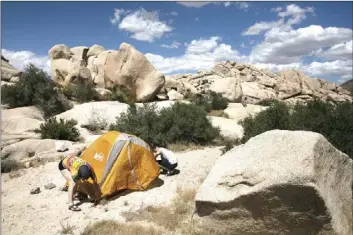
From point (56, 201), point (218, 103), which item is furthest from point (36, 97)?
point (218, 103)

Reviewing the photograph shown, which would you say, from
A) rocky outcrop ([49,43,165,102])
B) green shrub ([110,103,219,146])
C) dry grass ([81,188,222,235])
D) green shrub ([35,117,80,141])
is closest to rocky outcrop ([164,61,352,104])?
rocky outcrop ([49,43,165,102])

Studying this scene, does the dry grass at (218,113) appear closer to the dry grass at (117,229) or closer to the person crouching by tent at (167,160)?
the person crouching by tent at (167,160)

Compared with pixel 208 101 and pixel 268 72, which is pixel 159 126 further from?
pixel 268 72

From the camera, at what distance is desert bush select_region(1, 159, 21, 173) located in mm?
10953

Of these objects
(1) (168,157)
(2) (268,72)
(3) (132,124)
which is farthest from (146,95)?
(2) (268,72)

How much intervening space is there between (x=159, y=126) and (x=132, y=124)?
3.63 feet

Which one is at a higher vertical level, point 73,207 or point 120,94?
point 120,94

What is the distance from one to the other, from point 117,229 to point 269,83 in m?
37.0

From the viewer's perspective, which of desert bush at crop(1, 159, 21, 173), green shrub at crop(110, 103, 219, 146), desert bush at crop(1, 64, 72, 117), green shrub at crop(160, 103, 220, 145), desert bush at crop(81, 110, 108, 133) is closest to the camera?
desert bush at crop(1, 159, 21, 173)

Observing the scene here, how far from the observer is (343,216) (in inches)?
241

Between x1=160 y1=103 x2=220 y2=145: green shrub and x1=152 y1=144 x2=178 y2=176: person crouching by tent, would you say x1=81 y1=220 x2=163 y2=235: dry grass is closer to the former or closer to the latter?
x1=152 y1=144 x2=178 y2=176: person crouching by tent

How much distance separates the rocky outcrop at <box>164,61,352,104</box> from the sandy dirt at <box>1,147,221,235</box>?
959 inches

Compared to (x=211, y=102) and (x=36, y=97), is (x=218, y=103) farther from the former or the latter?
(x=36, y=97)

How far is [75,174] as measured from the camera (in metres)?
7.71
